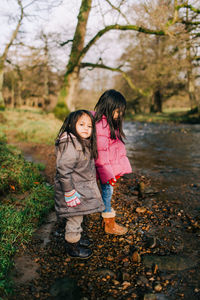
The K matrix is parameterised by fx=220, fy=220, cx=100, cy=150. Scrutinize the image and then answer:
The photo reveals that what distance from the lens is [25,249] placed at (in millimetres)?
2342

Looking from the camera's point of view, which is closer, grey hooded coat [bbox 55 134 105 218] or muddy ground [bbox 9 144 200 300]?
muddy ground [bbox 9 144 200 300]

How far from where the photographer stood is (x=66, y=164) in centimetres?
220

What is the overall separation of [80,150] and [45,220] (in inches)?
49.6

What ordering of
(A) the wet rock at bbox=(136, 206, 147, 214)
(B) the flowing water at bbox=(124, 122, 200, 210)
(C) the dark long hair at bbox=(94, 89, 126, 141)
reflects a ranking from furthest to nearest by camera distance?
(B) the flowing water at bbox=(124, 122, 200, 210), (A) the wet rock at bbox=(136, 206, 147, 214), (C) the dark long hair at bbox=(94, 89, 126, 141)

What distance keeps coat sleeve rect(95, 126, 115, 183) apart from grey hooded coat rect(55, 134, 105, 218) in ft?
Answer: 0.44

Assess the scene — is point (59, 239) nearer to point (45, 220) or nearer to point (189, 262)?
point (45, 220)

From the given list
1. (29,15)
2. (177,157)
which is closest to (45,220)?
(177,157)

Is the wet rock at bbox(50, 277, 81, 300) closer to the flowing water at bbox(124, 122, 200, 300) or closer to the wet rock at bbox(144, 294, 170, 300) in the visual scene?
the wet rock at bbox(144, 294, 170, 300)

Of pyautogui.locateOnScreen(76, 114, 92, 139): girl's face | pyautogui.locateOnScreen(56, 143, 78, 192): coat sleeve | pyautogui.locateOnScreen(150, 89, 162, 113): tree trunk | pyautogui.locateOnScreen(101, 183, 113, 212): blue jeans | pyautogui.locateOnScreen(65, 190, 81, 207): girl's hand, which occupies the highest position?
pyautogui.locateOnScreen(150, 89, 162, 113): tree trunk

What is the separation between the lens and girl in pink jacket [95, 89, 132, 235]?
254cm

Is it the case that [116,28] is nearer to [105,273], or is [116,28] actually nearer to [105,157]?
[105,157]

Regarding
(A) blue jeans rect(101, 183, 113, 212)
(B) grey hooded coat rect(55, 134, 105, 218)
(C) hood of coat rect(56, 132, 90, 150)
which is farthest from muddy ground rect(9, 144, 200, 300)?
(C) hood of coat rect(56, 132, 90, 150)

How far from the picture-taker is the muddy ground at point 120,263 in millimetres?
1847

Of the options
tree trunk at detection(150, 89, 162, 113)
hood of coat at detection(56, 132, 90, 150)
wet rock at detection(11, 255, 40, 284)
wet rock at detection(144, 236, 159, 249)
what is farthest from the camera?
tree trunk at detection(150, 89, 162, 113)
